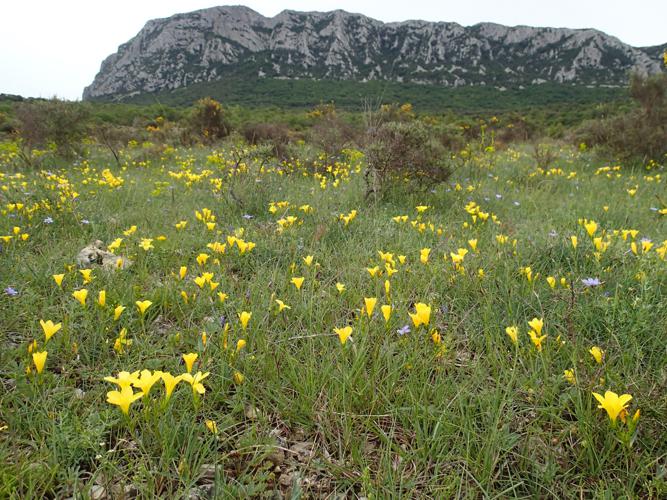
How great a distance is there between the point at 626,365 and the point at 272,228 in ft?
10.8

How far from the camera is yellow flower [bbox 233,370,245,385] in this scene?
5.56ft

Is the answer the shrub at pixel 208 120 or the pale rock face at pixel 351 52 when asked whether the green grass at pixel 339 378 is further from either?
the pale rock face at pixel 351 52

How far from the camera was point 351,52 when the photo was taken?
111 metres

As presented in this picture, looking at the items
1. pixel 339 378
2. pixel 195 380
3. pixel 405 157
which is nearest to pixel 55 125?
pixel 405 157

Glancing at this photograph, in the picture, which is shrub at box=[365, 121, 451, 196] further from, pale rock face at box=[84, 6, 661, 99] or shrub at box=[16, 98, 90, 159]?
pale rock face at box=[84, 6, 661, 99]

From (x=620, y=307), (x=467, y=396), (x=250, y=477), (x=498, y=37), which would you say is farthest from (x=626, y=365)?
(x=498, y=37)

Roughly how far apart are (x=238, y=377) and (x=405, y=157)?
5.08m

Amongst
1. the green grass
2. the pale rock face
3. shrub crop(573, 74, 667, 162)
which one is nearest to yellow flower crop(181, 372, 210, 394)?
the green grass

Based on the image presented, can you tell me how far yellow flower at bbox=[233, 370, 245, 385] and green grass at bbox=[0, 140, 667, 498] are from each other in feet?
0.13

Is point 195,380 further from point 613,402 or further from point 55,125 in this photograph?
point 55,125

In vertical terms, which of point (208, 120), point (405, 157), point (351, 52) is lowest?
point (405, 157)

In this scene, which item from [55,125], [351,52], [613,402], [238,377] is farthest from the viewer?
[351,52]

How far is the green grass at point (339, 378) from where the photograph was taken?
136 cm

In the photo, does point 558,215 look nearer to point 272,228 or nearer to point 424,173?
point 424,173
